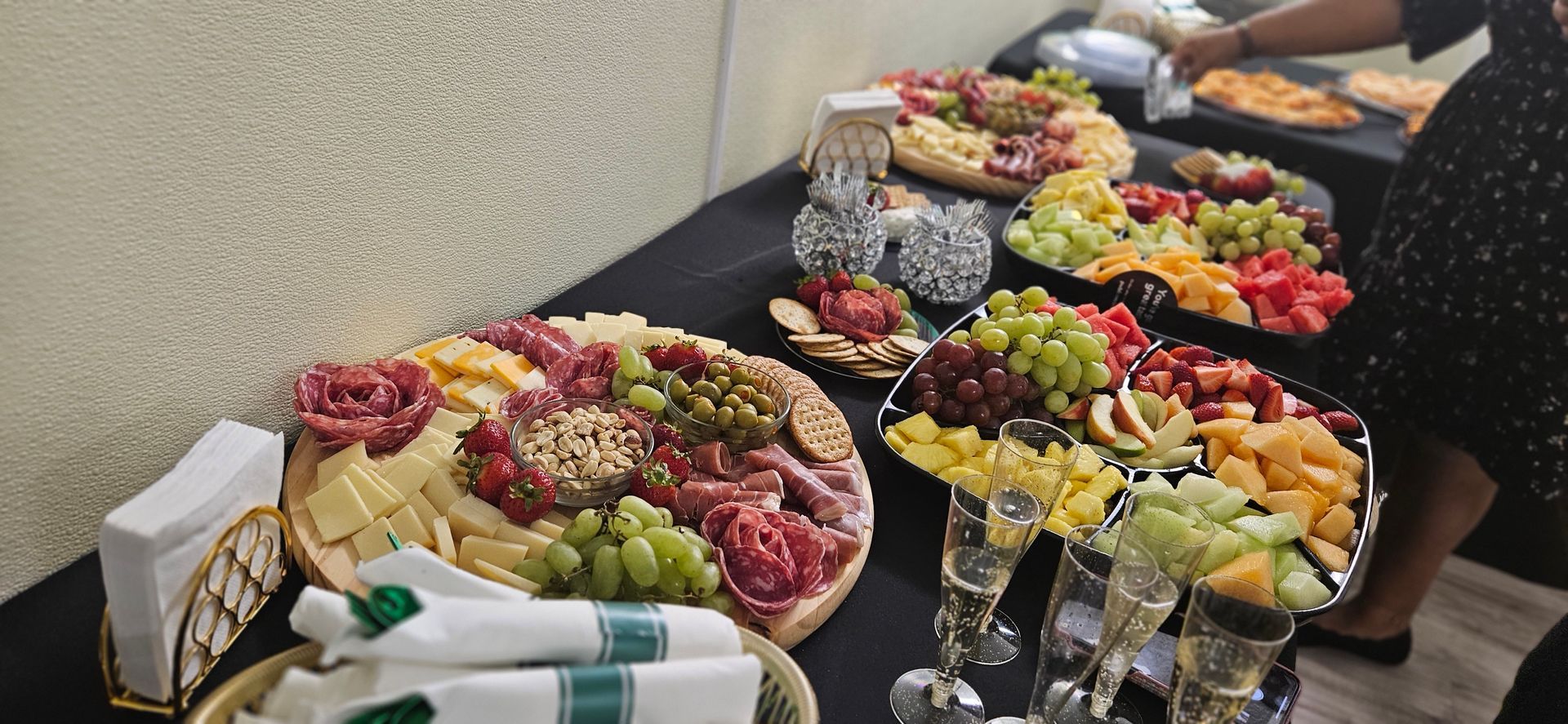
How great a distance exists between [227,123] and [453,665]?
0.58 meters

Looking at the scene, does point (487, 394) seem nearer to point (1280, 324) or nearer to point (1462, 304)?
point (1280, 324)

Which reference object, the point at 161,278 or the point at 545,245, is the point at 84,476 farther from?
the point at 545,245

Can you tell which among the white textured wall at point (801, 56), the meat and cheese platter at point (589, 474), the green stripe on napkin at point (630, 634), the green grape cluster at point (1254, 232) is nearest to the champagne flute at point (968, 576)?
the meat and cheese platter at point (589, 474)

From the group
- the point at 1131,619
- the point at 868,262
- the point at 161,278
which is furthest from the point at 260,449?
the point at 868,262

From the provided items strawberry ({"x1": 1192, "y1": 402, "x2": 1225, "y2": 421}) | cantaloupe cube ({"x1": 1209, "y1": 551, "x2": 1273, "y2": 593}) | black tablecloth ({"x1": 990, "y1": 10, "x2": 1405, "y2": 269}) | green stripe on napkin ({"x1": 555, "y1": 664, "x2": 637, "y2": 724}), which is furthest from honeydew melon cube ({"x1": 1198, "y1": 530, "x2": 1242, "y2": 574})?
black tablecloth ({"x1": 990, "y1": 10, "x2": 1405, "y2": 269})

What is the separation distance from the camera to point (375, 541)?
3.37 ft

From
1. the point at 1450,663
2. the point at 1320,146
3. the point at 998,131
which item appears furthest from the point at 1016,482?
the point at 1320,146

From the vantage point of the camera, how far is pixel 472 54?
1.29 m

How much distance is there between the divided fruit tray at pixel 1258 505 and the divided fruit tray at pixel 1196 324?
132mm

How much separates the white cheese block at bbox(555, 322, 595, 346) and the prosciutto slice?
1.08ft

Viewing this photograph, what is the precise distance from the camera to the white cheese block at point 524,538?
1046 mm

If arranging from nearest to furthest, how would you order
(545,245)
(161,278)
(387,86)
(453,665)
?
(453,665) → (161,278) → (387,86) → (545,245)

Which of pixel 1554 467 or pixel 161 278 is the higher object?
pixel 161 278

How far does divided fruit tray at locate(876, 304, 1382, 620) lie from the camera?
3.84 feet
